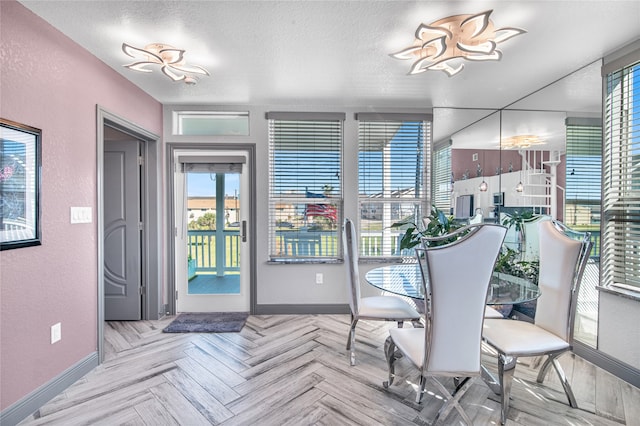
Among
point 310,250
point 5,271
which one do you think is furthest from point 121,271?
point 310,250

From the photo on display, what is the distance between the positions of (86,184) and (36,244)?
2.01 ft

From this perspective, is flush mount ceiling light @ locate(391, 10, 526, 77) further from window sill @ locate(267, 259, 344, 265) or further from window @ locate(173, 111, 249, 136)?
window sill @ locate(267, 259, 344, 265)

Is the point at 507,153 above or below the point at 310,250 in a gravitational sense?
above

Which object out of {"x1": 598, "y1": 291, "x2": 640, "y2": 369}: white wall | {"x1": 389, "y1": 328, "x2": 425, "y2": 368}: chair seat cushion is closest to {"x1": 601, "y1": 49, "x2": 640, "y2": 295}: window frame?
{"x1": 598, "y1": 291, "x2": 640, "y2": 369}: white wall

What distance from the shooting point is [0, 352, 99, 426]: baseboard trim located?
5.34 feet

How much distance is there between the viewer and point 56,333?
6.40 ft

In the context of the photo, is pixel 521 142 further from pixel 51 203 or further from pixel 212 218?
pixel 51 203

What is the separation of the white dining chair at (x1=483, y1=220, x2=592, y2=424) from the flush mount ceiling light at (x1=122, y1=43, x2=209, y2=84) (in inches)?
116

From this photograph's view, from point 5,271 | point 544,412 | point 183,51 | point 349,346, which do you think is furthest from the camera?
point 349,346

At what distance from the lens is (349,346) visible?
249 centimetres

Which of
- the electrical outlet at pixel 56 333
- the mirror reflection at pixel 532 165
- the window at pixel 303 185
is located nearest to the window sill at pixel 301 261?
the window at pixel 303 185

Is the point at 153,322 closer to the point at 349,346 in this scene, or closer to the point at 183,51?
the point at 349,346

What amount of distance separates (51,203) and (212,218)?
5.56 ft

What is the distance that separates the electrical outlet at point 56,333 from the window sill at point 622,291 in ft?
13.3
